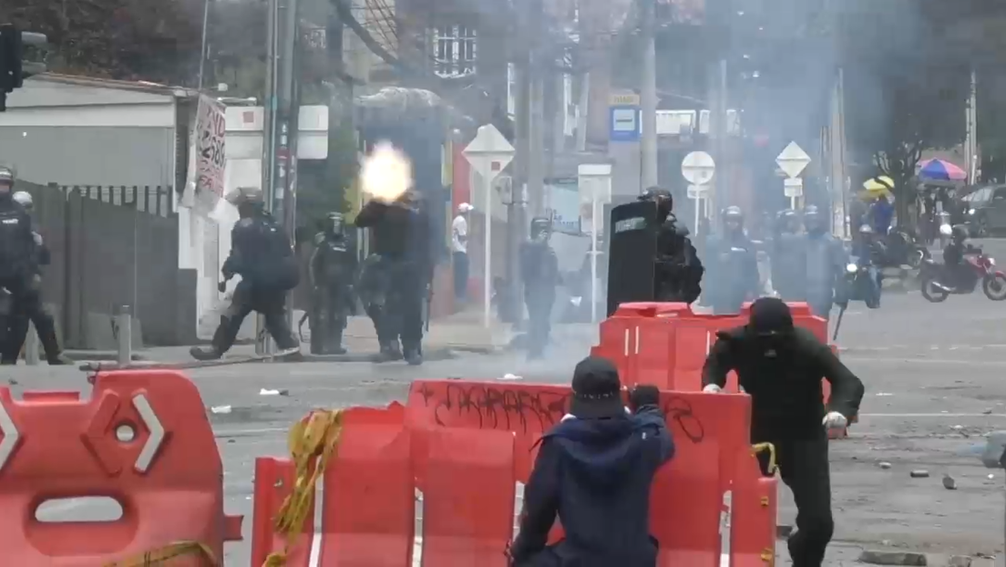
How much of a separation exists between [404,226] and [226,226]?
636 centimetres

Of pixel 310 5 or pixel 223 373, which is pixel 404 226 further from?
pixel 310 5

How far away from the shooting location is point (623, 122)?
29.3 m

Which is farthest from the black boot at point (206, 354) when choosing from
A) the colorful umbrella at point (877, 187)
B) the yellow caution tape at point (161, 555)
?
the colorful umbrella at point (877, 187)

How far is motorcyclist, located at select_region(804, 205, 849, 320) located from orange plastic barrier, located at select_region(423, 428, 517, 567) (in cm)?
1228

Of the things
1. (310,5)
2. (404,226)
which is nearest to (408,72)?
(310,5)

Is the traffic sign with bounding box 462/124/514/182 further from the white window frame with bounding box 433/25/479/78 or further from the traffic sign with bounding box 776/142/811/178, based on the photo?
the traffic sign with bounding box 776/142/811/178

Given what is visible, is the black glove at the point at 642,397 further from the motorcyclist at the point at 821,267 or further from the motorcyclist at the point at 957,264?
the motorcyclist at the point at 957,264

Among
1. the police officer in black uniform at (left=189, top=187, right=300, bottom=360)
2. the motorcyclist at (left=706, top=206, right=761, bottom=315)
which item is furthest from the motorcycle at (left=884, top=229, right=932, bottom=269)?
the police officer in black uniform at (left=189, top=187, right=300, bottom=360)

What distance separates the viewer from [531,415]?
21.1 feet

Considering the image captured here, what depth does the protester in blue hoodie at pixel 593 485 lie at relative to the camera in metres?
5.48

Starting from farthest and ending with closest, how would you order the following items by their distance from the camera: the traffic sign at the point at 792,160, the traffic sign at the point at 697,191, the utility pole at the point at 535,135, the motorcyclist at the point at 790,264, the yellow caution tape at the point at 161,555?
the traffic sign at the point at 697,191 → the traffic sign at the point at 792,160 → the utility pole at the point at 535,135 → the motorcyclist at the point at 790,264 → the yellow caution tape at the point at 161,555

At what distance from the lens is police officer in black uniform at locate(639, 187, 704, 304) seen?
13141 mm

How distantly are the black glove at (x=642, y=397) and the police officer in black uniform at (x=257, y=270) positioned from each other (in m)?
11.6

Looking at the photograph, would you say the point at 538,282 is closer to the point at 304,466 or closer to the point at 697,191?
the point at 304,466
